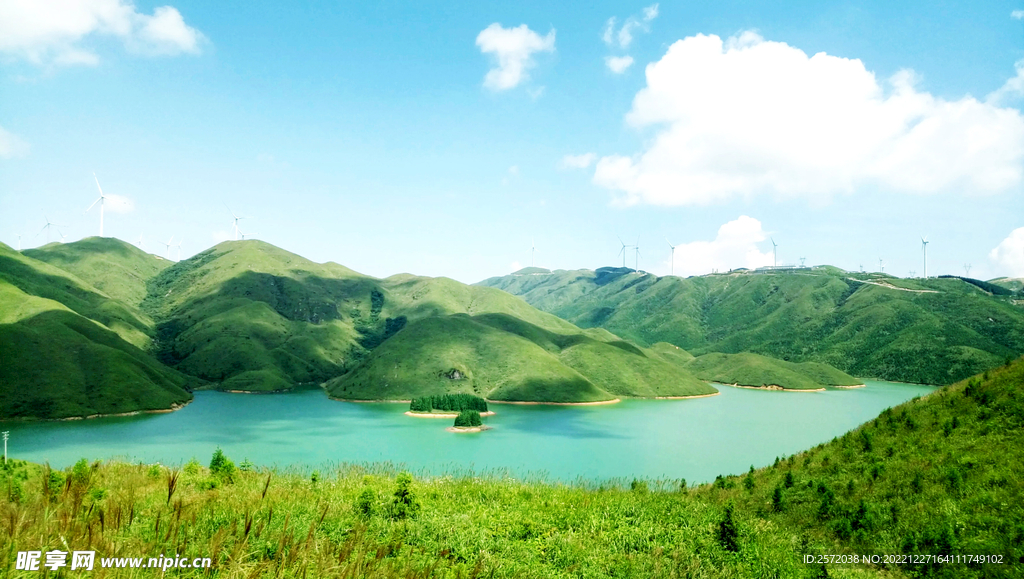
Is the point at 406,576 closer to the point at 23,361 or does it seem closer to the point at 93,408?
the point at 93,408

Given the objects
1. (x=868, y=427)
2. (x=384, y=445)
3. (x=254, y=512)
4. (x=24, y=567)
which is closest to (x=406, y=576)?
(x=24, y=567)

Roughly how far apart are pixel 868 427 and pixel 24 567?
24.1 m

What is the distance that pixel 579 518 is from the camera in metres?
11.5

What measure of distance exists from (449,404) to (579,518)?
97386mm

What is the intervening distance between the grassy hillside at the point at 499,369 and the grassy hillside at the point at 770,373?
26.3 meters

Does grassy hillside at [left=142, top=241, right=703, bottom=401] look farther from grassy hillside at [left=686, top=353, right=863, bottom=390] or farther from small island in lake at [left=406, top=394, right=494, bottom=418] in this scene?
grassy hillside at [left=686, top=353, right=863, bottom=390]

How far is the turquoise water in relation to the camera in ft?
219

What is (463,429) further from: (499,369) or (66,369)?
(66,369)

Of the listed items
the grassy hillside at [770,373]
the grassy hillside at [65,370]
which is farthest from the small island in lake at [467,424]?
the grassy hillside at [770,373]

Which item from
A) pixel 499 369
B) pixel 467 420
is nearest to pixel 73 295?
pixel 499 369

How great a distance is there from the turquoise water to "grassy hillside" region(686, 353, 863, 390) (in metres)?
33.3

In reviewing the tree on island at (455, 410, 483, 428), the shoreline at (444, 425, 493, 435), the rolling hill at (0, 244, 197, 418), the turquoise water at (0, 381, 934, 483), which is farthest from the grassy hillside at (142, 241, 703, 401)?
the shoreline at (444, 425, 493, 435)

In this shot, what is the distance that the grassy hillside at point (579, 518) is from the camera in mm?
5684

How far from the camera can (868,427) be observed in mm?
20203
